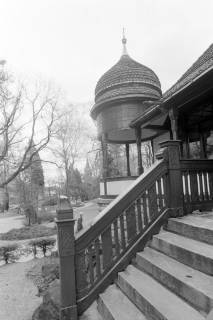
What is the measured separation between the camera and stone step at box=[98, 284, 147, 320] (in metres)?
2.67

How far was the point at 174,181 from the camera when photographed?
4094 millimetres

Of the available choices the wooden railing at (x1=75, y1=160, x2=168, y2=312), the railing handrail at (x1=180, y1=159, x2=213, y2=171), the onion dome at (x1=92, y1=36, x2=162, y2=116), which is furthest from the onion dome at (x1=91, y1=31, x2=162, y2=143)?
the wooden railing at (x1=75, y1=160, x2=168, y2=312)

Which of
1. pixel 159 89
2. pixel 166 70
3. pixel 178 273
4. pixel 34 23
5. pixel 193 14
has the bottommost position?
pixel 178 273

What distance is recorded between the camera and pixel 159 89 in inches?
462

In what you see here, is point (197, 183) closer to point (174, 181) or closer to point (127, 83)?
point (174, 181)

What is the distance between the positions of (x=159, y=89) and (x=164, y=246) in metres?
9.86

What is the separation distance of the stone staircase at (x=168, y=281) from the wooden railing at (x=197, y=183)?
0.49m

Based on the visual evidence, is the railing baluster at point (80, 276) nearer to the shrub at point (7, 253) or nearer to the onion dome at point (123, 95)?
the shrub at point (7, 253)

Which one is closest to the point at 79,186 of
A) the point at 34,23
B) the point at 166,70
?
the point at 166,70

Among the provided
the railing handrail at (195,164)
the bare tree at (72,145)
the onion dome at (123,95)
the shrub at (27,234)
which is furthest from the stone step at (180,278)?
the bare tree at (72,145)

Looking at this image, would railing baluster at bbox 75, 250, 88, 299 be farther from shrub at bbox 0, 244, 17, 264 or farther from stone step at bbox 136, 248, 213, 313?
shrub at bbox 0, 244, 17, 264

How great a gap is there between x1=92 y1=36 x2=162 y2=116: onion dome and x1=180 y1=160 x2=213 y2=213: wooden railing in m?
6.68

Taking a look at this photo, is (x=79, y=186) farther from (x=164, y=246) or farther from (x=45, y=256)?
(x=164, y=246)

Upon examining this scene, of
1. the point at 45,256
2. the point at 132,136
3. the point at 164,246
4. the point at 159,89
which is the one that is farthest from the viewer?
the point at 132,136
